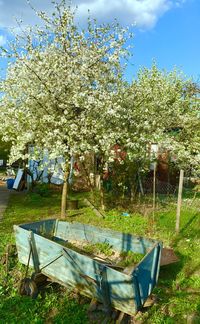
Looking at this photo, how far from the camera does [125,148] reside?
1116cm

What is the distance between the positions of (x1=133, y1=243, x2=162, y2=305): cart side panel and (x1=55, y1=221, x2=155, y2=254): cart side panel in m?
0.77

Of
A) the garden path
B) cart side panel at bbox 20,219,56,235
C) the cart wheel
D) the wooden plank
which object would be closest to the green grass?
the cart wheel

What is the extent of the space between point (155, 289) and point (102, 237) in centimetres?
146

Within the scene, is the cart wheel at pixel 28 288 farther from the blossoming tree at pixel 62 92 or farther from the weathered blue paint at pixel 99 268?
the blossoming tree at pixel 62 92

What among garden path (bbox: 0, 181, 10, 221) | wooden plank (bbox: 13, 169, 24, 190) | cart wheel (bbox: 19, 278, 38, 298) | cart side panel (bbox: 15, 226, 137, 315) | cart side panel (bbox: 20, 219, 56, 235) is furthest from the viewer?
wooden plank (bbox: 13, 169, 24, 190)

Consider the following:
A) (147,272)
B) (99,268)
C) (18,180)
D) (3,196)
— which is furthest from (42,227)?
(18,180)

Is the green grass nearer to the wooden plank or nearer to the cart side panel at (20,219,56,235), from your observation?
the cart side panel at (20,219,56,235)

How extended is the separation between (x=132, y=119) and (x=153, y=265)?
679 centimetres

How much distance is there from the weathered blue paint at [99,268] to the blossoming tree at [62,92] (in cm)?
332

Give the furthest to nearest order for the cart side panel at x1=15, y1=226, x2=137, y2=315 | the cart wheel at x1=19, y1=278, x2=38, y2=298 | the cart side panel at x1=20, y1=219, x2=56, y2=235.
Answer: the cart side panel at x1=20, y1=219, x2=56, y2=235
the cart wheel at x1=19, y1=278, x2=38, y2=298
the cart side panel at x1=15, y1=226, x2=137, y2=315

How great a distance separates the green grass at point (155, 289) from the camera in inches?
212

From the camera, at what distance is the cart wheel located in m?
5.86

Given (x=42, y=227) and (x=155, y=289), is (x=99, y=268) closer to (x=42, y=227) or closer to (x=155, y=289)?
(x=155, y=289)

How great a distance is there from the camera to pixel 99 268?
196 inches
